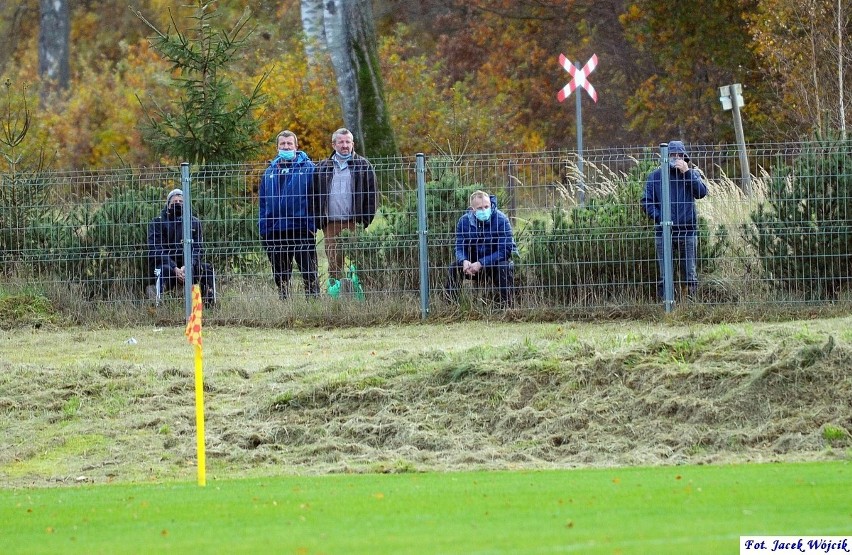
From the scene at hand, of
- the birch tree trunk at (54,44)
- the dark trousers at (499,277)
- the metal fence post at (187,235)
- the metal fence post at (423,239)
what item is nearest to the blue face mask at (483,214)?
the dark trousers at (499,277)

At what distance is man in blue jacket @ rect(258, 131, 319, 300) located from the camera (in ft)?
59.7

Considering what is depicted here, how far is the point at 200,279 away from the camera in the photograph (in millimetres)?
18594

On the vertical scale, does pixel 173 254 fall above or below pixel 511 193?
below

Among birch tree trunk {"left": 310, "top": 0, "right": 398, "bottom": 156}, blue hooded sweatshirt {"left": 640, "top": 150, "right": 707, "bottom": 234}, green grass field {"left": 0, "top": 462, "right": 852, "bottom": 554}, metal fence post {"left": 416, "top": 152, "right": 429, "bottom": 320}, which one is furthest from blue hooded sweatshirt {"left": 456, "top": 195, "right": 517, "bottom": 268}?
birch tree trunk {"left": 310, "top": 0, "right": 398, "bottom": 156}

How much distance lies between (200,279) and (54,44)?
34624mm

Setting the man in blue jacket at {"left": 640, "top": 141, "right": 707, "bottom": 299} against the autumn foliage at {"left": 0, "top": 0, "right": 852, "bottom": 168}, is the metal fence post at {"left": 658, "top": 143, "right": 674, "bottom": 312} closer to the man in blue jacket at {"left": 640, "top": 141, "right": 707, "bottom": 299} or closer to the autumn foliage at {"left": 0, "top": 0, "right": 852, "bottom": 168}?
the man in blue jacket at {"left": 640, "top": 141, "right": 707, "bottom": 299}

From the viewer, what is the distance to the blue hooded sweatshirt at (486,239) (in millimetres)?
17750

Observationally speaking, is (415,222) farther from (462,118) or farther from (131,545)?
(462,118)

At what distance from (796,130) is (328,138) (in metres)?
10.8

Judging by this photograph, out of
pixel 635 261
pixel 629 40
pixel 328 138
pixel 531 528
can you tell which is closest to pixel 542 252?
pixel 635 261

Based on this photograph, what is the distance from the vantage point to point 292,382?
1443 cm

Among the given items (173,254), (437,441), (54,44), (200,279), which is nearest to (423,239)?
(200,279)

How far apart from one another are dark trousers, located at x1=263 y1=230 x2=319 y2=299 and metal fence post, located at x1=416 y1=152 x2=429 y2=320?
4.29ft

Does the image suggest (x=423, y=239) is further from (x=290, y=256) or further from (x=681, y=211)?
(x=681, y=211)
